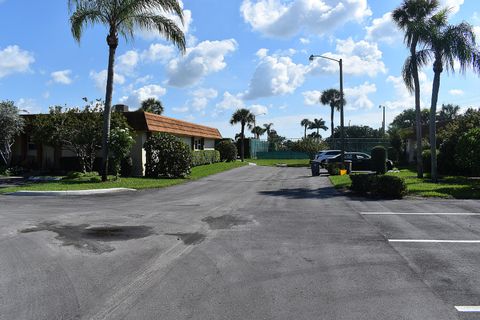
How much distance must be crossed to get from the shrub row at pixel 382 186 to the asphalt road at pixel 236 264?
3134 mm

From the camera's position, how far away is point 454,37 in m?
20.9

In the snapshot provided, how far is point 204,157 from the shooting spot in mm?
37188

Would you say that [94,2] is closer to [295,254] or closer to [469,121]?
[295,254]

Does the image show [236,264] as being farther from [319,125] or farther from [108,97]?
[319,125]

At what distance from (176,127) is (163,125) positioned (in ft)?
9.68

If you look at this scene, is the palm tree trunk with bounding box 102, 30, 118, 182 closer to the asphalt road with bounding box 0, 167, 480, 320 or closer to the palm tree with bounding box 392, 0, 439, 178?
the asphalt road with bounding box 0, 167, 480, 320

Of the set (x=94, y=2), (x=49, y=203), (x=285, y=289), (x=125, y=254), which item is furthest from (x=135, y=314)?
(x=94, y=2)

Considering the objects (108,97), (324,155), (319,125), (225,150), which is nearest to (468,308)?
(108,97)

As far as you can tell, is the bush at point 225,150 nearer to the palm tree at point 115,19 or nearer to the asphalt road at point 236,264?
the palm tree at point 115,19

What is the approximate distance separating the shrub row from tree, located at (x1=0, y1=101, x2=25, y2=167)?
17.8 m

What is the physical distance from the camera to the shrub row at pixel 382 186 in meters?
15.4

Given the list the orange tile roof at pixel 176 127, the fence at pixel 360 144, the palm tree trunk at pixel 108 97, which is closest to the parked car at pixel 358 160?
the orange tile roof at pixel 176 127

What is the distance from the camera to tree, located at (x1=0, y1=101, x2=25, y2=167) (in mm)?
23203

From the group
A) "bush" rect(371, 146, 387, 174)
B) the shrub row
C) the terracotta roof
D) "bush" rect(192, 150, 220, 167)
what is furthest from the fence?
the shrub row
